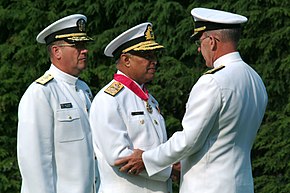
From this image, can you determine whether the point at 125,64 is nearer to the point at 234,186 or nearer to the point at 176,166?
the point at 176,166

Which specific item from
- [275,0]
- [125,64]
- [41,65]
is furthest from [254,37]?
[125,64]

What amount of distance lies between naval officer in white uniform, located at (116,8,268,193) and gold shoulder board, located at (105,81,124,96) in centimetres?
56

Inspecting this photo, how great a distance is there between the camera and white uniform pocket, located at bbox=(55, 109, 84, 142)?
19.8 feet

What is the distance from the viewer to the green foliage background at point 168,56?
8.29 m

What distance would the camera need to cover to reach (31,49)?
30.8 ft

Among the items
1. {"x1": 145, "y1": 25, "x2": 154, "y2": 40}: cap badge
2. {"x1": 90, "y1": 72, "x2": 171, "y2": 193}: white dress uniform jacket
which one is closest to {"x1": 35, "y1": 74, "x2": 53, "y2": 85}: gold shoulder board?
{"x1": 90, "y1": 72, "x2": 171, "y2": 193}: white dress uniform jacket

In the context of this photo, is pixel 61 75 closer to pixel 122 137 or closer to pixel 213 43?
pixel 122 137

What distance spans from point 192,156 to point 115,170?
0.62m

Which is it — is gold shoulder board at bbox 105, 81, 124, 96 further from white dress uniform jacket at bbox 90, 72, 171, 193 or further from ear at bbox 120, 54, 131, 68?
ear at bbox 120, 54, 131, 68

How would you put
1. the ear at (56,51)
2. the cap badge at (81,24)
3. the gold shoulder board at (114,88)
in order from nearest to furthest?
the gold shoulder board at (114,88) → the ear at (56,51) → the cap badge at (81,24)

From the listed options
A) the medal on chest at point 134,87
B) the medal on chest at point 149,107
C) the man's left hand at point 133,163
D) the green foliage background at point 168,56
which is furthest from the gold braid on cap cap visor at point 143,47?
the green foliage background at point 168,56

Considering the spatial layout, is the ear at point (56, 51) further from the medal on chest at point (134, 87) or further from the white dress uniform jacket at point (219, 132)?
the white dress uniform jacket at point (219, 132)

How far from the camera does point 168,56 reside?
8.81 m

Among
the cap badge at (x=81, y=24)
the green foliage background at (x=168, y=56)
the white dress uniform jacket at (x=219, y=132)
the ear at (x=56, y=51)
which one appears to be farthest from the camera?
the green foliage background at (x=168, y=56)
